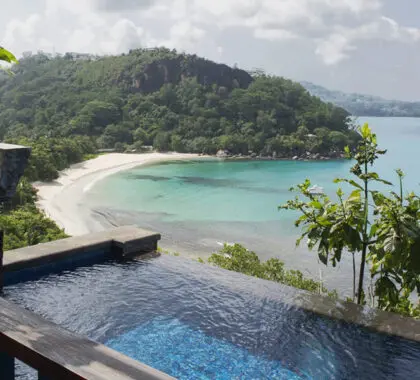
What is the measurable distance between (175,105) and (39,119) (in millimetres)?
15094

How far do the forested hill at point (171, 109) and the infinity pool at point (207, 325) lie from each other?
37.2 meters

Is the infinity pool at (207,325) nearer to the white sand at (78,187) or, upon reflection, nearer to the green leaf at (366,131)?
the green leaf at (366,131)

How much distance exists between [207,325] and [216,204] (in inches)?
780

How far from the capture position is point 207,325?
4.63m

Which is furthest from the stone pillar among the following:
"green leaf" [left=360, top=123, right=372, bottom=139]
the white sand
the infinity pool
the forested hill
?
the forested hill

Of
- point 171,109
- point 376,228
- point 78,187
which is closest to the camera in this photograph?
point 376,228

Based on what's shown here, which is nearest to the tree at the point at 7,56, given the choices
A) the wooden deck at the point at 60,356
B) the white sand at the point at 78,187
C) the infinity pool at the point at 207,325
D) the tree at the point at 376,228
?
the wooden deck at the point at 60,356

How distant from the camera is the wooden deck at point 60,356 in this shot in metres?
1.12

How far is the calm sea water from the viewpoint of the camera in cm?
1634

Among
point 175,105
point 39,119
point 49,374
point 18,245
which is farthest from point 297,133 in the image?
point 49,374

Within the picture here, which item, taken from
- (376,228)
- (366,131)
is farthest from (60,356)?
(366,131)

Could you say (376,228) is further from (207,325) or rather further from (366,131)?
(207,325)

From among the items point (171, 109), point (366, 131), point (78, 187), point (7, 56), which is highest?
point (171, 109)

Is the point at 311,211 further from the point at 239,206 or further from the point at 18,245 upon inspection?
the point at 239,206
